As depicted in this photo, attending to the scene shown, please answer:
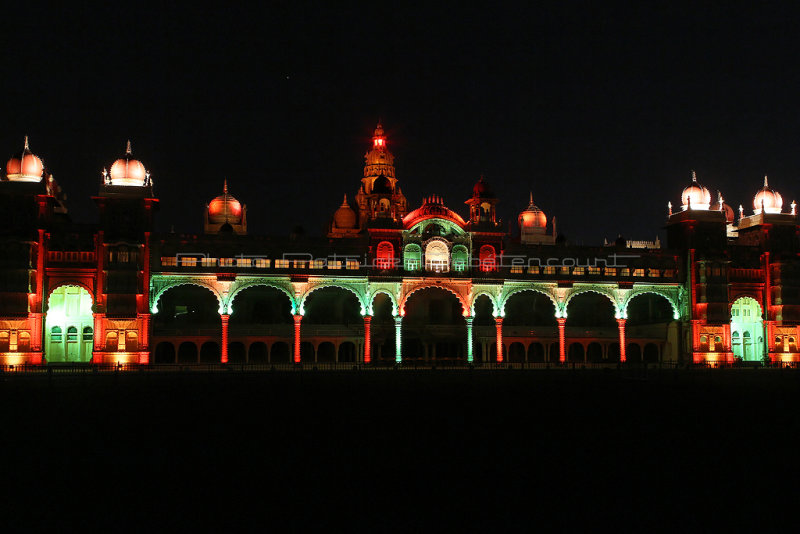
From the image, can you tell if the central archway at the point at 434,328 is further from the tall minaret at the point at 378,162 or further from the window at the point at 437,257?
the tall minaret at the point at 378,162

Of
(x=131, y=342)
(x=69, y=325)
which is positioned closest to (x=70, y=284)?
(x=69, y=325)

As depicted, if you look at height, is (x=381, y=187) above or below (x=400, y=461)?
above

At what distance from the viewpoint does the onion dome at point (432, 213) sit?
63.7 metres

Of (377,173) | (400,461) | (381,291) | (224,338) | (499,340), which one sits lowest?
(400,461)

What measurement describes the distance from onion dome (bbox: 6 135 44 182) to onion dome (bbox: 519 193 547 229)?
46.1 m

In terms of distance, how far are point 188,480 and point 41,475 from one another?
9.41 ft

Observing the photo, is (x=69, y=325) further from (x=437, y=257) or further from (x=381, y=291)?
(x=437, y=257)

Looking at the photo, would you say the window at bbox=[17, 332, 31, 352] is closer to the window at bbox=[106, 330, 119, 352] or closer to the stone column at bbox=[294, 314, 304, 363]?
the window at bbox=[106, 330, 119, 352]

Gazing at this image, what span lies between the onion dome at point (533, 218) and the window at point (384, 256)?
2560 centimetres

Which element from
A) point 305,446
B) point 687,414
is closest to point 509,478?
point 305,446

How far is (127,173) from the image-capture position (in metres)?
59.4

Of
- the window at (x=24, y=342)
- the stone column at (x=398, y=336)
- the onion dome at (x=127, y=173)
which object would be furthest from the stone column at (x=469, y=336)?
the window at (x=24, y=342)

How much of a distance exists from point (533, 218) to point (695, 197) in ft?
63.3

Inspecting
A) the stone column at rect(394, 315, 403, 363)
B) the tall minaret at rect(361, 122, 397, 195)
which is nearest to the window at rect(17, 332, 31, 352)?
the stone column at rect(394, 315, 403, 363)
